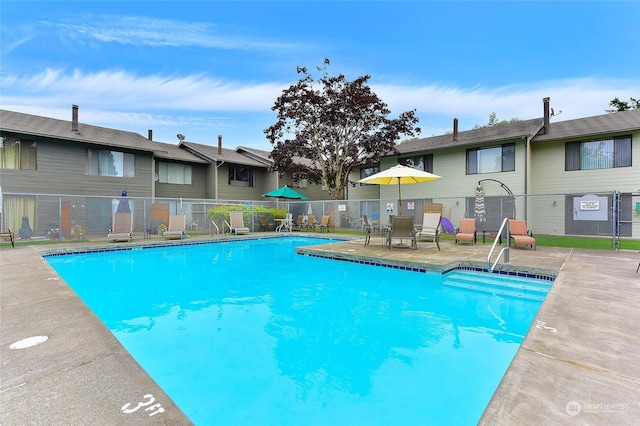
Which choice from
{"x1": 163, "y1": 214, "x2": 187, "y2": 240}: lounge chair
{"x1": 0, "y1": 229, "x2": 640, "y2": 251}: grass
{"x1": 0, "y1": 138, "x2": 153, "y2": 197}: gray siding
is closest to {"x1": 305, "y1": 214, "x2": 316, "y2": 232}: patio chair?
{"x1": 0, "y1": 229, "x2": 640, "y2": 251}: grass

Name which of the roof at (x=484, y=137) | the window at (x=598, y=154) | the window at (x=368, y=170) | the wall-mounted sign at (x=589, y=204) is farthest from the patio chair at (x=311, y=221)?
the window at (x=598, y=154)

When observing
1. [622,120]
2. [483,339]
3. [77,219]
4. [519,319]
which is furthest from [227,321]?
[622,120]

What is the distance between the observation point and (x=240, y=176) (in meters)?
20.2

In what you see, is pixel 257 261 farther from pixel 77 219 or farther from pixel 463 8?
pixel 463 8

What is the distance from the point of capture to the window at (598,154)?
11742 millimetres

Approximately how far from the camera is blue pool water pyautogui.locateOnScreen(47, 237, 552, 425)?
2.40 meters

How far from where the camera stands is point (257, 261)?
345 inches

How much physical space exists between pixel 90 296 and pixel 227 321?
Result: 2.79 metres

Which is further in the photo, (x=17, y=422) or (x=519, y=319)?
(x=519, y=319)

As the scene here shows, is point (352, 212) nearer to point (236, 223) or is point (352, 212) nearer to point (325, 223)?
point (325, 223)

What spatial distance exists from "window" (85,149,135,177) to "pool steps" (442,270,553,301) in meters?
15.3

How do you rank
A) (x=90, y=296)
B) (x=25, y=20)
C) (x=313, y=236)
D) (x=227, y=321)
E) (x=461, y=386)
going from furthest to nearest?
(x=313, y=236) < (x=25, y=20) < (x=90, y=296) < (x=227, y=321) < (x=461, y=386)

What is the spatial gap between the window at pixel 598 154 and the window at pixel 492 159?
2.02 m

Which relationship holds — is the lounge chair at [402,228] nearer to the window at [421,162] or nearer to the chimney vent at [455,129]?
the window at [421,162]
